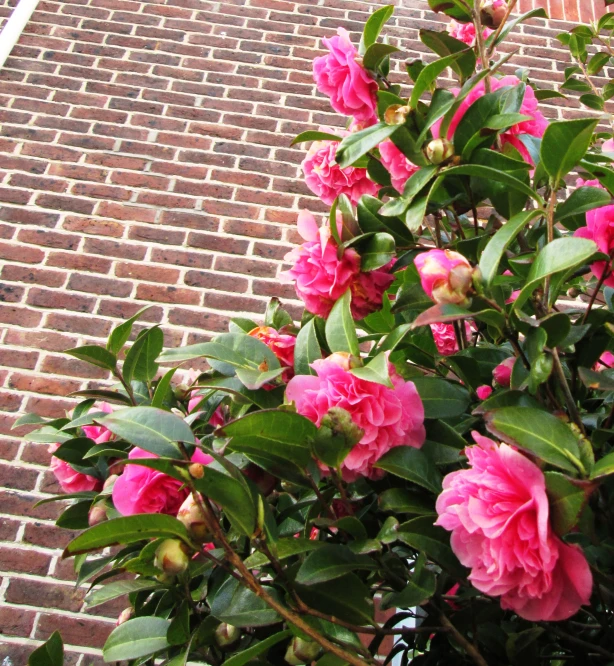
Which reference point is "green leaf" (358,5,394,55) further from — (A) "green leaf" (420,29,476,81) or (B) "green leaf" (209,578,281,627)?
(B) "green leaf" (209,578,281,627)

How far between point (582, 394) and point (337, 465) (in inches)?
12.8

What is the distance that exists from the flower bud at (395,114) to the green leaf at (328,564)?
1.48 feet

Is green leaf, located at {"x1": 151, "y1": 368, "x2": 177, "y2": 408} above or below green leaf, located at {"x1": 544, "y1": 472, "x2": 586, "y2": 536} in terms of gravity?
above

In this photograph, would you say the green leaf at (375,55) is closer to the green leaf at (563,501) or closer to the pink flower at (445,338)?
the pink flower at (445,338)

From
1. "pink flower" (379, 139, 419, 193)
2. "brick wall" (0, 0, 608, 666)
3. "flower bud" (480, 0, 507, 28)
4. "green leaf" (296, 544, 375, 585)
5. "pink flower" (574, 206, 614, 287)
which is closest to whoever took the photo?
"green leaf" (296, 544, 375, 585)

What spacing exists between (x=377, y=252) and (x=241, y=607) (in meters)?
0.38

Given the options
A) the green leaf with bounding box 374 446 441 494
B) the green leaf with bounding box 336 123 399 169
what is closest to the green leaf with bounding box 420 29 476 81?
the green leaf with bounding box 336 123 399 169

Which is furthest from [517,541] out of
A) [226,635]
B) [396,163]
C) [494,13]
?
[494,13]

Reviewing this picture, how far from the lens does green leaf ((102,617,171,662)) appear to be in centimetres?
71

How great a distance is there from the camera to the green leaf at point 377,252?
74cm

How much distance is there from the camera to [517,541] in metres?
0.51

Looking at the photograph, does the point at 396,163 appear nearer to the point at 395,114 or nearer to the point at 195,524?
the point at 395,114

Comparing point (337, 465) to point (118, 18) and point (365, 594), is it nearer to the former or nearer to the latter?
point (365, 594)

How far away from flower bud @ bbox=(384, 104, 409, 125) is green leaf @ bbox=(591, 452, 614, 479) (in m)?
0.43
